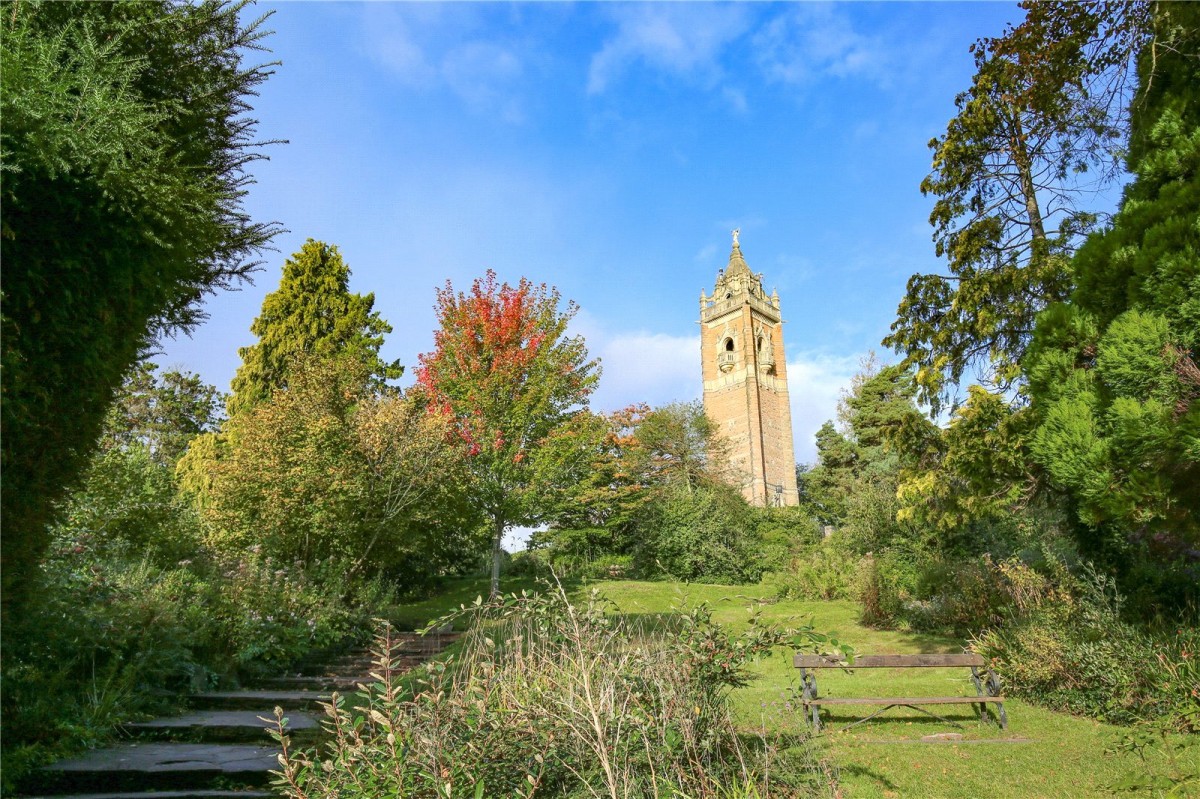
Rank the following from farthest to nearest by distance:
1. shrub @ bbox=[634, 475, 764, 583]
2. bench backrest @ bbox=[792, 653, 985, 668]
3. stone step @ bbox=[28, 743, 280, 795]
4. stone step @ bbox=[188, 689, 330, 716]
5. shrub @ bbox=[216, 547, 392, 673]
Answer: shrub @ bbox=[634, 475, 764, 583] < shrub @ bbox=[216, 547, 392, 673] < bench backrest @ bbox=[792, 653, 985, 668] < stone step @ bbox=[188, 689, 330, 716] < stone step @ bbox=[28, 743, 280, 795]

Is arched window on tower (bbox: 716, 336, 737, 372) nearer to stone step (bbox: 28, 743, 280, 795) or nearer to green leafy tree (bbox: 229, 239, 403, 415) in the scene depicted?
green leafy tree (bbox: 229, 239, 403, 415)

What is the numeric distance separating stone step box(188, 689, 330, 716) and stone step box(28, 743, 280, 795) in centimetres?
130

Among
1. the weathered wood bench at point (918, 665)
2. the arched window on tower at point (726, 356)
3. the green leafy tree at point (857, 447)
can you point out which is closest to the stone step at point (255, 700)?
the weathered wood bench at point (918, 665)

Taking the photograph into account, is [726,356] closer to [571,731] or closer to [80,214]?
[80,214]

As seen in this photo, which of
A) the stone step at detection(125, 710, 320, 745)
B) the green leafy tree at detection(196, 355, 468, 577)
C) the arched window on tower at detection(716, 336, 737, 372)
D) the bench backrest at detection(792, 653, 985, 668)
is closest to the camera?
the stone step at detection(125, 710, 320, 745)

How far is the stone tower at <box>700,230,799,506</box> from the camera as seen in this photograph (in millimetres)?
37094

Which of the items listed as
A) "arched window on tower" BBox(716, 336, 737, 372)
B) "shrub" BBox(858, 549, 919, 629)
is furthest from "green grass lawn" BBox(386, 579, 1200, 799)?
"arched window on tower" BBox(716, 336, 737, 372)

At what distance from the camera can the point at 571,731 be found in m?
3.07

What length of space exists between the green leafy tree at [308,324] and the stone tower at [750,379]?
23968mm

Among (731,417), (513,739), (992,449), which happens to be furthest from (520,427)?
(731,417)

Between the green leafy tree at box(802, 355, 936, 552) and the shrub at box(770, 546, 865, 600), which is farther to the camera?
the green leafy tree at box(802, 355, 936, 552)

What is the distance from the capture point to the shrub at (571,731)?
8.84ft

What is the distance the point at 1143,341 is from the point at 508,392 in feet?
31.2

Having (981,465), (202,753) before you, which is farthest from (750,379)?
(202,753)
